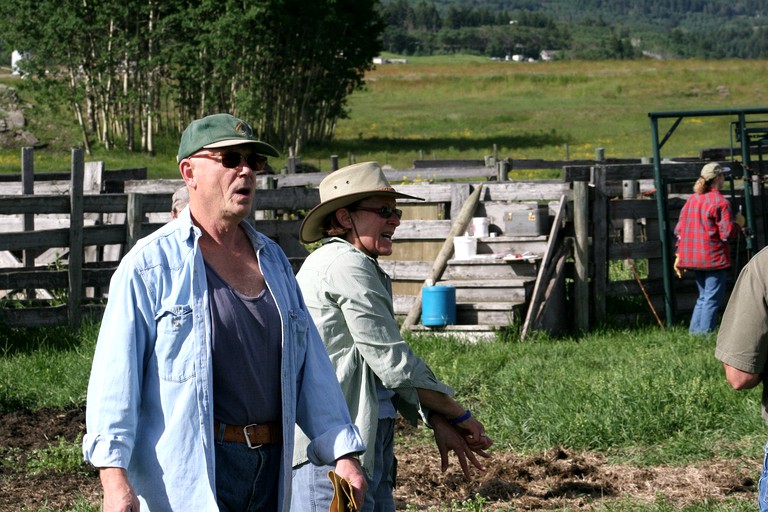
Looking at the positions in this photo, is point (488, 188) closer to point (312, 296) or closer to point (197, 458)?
point (312, 296)

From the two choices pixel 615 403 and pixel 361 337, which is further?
pixel 615 403

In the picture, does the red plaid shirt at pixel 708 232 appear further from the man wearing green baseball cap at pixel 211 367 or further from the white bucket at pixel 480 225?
the man wearing green baseball cap at pixel 211 367

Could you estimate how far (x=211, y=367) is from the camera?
338 cm

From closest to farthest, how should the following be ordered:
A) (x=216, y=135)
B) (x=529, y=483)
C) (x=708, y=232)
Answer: (x=216, y=135), (x=529, y=483), (x=708, y=232)

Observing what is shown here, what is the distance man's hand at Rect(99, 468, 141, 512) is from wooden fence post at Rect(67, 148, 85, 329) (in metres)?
8.06

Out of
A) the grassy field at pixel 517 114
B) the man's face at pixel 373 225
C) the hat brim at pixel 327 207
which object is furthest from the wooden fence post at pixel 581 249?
the grassy field at pixel 517 114

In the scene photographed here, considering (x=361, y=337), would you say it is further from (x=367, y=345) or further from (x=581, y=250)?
(x=581, y=250)

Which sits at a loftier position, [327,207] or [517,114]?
[327,207]

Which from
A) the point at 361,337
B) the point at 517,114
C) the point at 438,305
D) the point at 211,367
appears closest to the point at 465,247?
the point at 438,305

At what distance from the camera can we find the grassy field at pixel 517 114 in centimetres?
3978

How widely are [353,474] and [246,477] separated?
35 centimetres

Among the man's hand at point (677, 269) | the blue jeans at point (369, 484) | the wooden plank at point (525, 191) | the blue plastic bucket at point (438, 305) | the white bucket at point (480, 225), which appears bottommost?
the blue plastic bucket at point (438, 305)

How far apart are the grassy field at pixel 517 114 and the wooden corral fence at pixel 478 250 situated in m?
20.0

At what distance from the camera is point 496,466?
722cm
